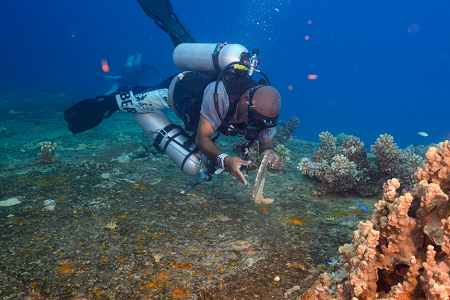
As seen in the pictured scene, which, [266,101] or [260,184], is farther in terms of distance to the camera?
[260,184]

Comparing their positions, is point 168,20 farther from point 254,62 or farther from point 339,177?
point 339,177

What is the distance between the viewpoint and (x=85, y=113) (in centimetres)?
532

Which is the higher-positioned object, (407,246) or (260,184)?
(407,246)

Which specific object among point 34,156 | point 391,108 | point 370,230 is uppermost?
point 391,108

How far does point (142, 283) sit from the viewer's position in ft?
6.39

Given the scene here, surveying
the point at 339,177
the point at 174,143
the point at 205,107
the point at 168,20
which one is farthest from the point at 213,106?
the point at 168,20

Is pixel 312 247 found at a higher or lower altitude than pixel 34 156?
higher

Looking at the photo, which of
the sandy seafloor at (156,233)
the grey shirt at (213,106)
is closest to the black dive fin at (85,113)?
the sandy seafloor at (156,233)

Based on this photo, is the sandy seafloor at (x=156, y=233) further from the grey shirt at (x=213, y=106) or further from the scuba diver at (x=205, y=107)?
the grey shirt at (x=213, y=106)

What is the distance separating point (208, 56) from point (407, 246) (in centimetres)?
410

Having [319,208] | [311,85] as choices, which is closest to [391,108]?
[311,85]

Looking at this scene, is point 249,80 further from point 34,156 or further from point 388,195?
point 34,156

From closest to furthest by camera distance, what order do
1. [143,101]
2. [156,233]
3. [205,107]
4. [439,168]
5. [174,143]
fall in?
[439,168], [156,233], [205,107], [174,143], [143,101]

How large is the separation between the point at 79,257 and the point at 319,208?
3603 mm
